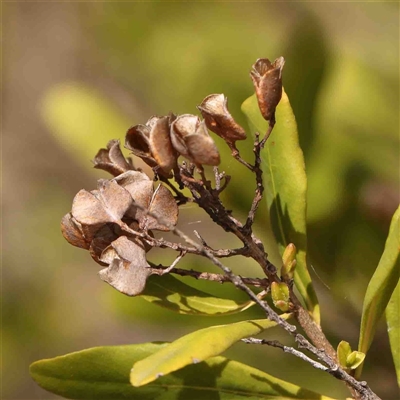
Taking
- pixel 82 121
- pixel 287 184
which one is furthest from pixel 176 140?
pixel 82 121

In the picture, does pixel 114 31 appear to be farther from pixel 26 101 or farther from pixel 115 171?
pixel 26 101

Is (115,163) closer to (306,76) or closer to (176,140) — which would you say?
(176,140)

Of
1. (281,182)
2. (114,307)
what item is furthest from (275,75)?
(114,307)

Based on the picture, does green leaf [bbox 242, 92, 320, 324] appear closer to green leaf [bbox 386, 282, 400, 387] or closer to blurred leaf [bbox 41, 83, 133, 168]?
A: green leaf [bbox 386, 282, 400, 387]

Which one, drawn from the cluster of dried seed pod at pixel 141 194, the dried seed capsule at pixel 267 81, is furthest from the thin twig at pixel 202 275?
the dried seed capsule at pixel 267 81

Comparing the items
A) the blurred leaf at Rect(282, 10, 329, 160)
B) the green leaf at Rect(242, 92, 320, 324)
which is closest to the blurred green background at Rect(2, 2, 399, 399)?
the blurred leaf at Rect(282, 10, 329, 160)
